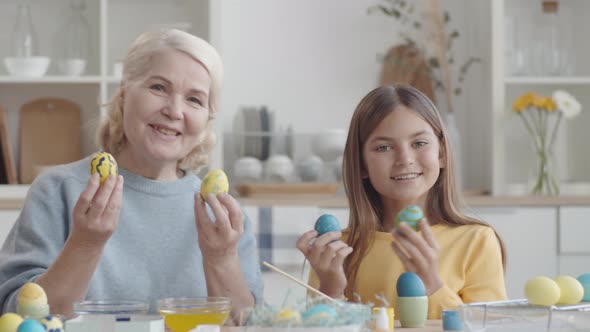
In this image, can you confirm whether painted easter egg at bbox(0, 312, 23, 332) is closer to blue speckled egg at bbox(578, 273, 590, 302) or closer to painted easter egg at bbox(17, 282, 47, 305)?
painted easter egg at bbox(17, 282, 47, 305)

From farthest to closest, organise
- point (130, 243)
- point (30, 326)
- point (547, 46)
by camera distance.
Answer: point (547, 46) < point (130, 243) < point (30, 326)

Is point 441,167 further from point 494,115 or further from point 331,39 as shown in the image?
point 331,39

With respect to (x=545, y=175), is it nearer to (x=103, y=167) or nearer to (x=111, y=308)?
(x=103, y=167)

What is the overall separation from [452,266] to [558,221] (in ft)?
6.38

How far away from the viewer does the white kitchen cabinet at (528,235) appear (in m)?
3.76

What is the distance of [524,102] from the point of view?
3.93 metres

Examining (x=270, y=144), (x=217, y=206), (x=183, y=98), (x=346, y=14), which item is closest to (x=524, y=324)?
(x=217, y=206)

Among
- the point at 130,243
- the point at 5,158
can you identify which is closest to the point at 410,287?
the point at 130,243

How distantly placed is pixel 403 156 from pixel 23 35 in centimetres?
255

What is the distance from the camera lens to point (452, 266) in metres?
1.97

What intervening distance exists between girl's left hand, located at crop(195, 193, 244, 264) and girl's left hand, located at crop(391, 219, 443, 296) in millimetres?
300

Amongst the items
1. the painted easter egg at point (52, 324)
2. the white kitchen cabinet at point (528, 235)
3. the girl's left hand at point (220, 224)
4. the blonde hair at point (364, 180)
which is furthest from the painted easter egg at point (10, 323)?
the white kitchen cabinet at point (528, 235)

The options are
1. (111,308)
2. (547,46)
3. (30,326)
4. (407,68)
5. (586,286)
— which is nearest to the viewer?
(30,326)

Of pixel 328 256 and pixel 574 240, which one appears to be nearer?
pixel 328 256
